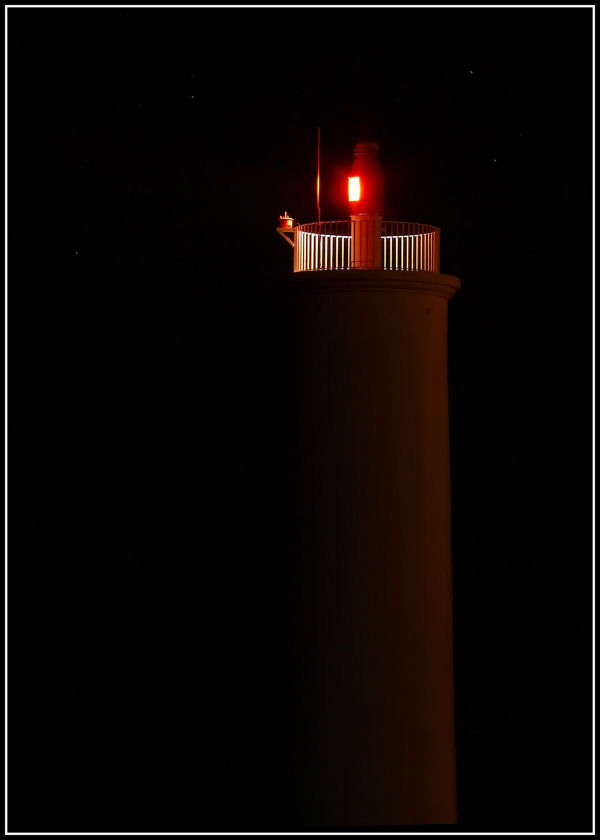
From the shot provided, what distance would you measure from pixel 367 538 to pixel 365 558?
10 centimetres

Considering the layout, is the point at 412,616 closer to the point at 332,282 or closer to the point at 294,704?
the point at 294,704

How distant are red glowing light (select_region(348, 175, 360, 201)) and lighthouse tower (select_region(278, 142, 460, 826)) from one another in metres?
0.02

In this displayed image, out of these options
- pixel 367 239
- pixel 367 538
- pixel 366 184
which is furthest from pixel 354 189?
pixel 367 538

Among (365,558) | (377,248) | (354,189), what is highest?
(354,189)

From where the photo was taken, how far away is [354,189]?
6285 millimetres

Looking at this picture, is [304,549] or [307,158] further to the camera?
[307,158]

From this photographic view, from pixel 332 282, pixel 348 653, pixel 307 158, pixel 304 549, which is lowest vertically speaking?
pixel 348 653

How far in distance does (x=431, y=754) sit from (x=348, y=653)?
0.65 meters

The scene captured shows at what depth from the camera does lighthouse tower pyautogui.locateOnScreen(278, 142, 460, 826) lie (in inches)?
241

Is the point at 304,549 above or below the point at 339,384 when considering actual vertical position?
below

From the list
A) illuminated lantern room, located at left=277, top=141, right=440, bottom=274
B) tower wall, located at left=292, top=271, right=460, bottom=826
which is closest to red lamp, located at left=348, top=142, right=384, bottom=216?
illuminated lantern room, located at left=277, top=141, right=440, bottom=274

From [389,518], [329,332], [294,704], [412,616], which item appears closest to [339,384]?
[329,332]

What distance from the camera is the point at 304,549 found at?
6.23 m

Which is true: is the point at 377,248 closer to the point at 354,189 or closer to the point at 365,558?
the point at 354,189
